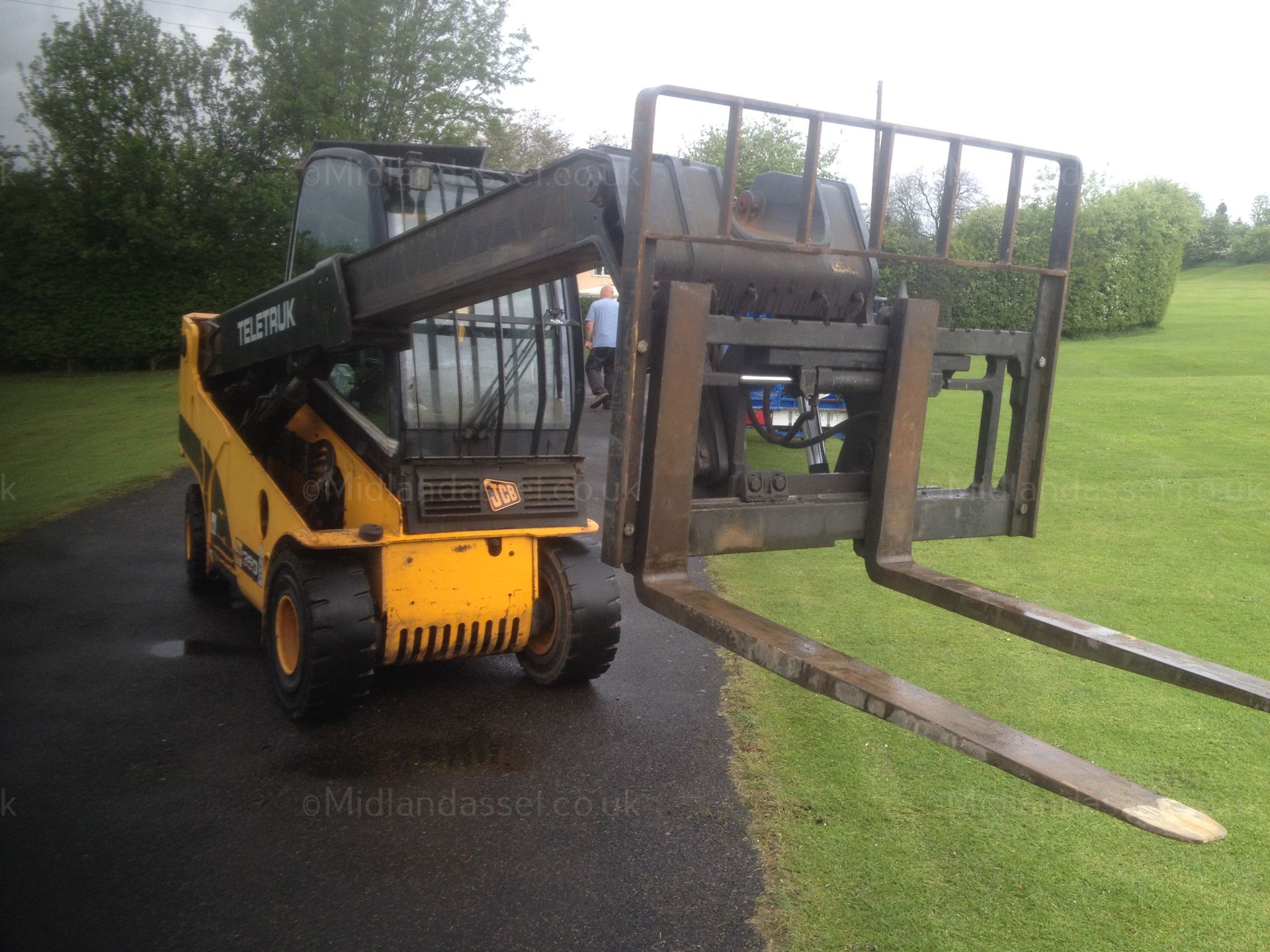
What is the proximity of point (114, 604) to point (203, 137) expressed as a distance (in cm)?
2431

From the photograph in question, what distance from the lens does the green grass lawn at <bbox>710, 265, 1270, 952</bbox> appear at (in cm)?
381

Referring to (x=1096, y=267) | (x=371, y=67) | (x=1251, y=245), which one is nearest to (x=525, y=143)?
(x=371, y=67)

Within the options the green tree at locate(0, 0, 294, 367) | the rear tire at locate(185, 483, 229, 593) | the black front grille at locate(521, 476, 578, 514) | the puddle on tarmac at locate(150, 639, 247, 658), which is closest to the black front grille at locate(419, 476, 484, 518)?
the black front grille at locate(521, 476, 578, 514)

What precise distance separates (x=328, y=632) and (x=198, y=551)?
3.36 meters

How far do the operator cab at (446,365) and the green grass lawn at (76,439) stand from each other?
6.19 m

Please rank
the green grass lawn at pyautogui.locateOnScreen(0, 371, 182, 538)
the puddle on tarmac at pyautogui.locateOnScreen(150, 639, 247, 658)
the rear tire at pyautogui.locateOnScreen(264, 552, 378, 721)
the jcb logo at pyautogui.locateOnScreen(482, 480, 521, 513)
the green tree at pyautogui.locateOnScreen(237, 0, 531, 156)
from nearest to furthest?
the rear tire at pyautogui.locateOnScreen(264, 552, 378, 721)
the jcb logo at pyautogui.locateOnScreen(482, 480, 521, 513)
the puddle on tarmac at pyautogui.locateOnScreen(150, 639, 247, 658)
the green grass lawn at pyautogui.locateOnScreen(0, 371, 182, 538)
the green tree at pyautogui.locateOnScreen(237, 0, 531, 156)

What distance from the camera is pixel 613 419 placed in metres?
2.97

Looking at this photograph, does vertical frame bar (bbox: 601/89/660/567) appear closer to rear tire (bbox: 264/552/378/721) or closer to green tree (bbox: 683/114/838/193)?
rear tire (bbox: 264/552/378/721)

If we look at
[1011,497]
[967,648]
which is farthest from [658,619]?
[1011,497]

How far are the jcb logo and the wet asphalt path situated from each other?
1.17m

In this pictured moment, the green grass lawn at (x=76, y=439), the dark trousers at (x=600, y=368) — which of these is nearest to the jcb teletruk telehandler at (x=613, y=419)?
the green grass lawn at (x=76, y=439)

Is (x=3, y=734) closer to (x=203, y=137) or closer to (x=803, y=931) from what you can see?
(x=803, y=931)

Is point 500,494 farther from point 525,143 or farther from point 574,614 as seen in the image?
point 525,143

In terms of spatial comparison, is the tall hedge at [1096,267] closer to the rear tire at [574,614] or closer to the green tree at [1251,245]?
the rear tire at [574,614]
